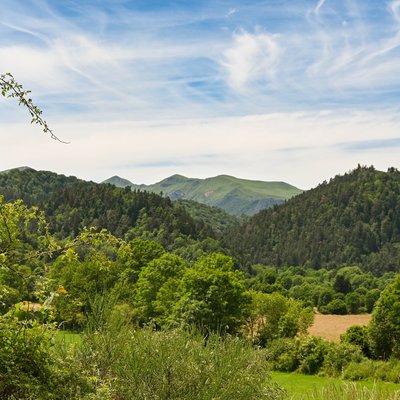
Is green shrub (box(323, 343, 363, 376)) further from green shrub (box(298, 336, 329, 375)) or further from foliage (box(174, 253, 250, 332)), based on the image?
foliage (box(174, 253, 250, 332))

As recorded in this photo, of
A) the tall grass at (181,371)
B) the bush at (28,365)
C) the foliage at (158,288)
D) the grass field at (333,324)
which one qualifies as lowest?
the grass field at (333,324)

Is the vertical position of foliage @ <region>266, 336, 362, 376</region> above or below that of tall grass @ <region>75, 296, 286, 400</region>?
below

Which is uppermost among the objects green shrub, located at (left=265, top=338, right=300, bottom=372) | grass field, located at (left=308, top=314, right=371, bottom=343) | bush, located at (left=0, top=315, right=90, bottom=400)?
bush, located at (left=0, top=315, right=90, bottom=400)

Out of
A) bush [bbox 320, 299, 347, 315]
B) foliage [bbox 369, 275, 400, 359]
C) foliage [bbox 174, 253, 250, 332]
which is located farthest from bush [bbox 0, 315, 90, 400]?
bush [bbox 320, 299, 347, 315]

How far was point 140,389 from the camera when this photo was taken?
10.9 m

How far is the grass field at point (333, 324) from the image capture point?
7069cm

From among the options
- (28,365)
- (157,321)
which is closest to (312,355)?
(157,321)

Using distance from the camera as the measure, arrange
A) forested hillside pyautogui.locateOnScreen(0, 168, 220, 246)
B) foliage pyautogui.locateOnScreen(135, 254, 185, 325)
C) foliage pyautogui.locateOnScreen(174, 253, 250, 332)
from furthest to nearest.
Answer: forested hillside pyautogui.locateOnScreen(0, 168, 220, 246) → foliage pyautogui.locateOnScreen(135, 254, 185, 325) → foliage pyautogui.locateOnScreen(174, 253, 250, 332)

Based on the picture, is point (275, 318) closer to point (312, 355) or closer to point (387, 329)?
point (312, 355)

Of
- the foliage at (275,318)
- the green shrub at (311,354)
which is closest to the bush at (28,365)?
the green shrub at (311,354)

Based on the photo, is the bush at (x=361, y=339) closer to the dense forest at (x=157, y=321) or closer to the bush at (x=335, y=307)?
the dense forest at (x=157, y=321)

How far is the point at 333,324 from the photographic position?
81.5 m

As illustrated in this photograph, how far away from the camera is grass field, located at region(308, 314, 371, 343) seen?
70.7 m

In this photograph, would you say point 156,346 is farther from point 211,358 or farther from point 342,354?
point 342,354
